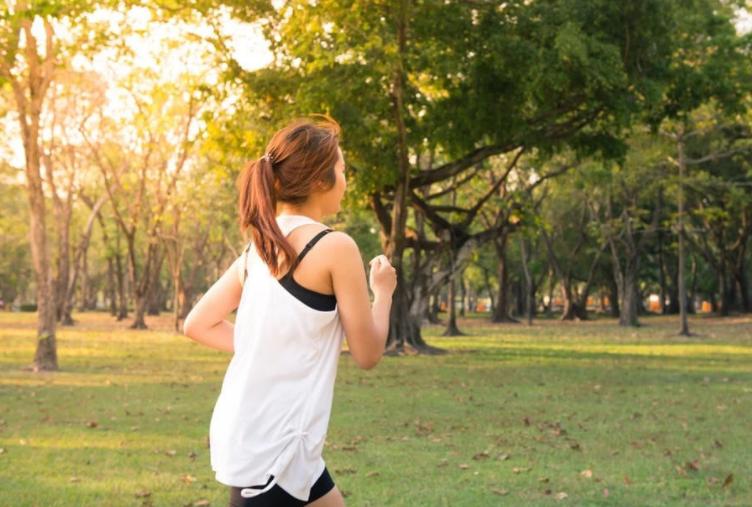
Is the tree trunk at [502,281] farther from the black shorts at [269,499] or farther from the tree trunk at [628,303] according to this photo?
the black shorts at [269,499]

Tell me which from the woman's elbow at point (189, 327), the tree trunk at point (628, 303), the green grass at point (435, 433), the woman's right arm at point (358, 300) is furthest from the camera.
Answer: the tree trunk at point (628, 303)

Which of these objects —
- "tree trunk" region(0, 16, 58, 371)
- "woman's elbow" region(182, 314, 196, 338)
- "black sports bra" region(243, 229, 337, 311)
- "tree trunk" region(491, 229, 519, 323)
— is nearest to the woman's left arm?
"woman's elbow" region(182, 314, 196, 338)

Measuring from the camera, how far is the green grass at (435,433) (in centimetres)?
859

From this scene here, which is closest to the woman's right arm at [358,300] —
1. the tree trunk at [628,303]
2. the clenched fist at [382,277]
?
the clenched fist at [382,277]

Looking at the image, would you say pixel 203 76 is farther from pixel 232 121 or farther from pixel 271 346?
pixel 271 346

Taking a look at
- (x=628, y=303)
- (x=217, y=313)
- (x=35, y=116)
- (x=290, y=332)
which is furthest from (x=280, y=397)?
(x=628, y=303)

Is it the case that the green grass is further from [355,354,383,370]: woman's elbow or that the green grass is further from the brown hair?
the brown hair

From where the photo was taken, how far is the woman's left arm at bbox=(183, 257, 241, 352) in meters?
3.42

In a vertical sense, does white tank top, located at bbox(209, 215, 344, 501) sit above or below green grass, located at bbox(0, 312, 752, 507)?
above

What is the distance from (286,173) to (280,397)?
2.24ft

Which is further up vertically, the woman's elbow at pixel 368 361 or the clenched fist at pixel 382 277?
the clenched fist at pixel 382 277

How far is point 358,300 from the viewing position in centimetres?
309

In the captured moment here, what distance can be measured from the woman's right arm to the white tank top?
0.07 meters

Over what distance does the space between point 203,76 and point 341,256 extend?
25.1 metres
